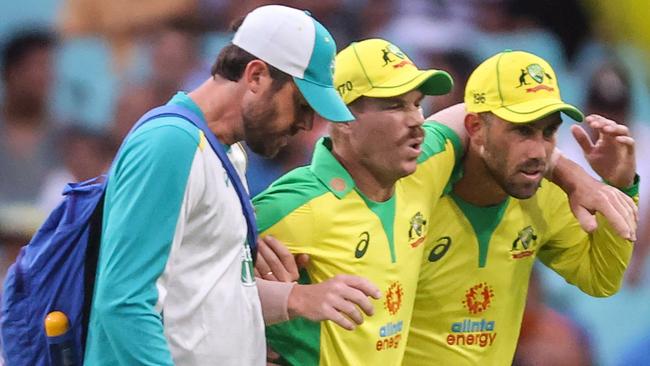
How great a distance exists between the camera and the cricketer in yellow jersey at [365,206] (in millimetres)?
3691

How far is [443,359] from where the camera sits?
161 inches

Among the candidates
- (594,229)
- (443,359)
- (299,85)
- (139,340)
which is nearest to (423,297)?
(443,359)

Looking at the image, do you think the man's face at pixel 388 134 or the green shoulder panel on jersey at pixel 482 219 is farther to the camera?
the green shoulder panel on jersey at pixel 482 219

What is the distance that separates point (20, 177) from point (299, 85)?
2.94m

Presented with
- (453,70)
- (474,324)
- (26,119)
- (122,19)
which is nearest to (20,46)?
(26,119)

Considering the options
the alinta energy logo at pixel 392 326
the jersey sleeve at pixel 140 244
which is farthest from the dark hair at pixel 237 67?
the alinta energy logo at pixel 392 326

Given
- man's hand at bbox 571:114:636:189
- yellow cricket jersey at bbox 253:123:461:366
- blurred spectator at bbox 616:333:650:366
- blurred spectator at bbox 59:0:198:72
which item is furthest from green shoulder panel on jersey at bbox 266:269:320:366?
blurred spectator at bbox 616:333:650:366

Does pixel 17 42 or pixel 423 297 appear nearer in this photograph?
pixel 423 297

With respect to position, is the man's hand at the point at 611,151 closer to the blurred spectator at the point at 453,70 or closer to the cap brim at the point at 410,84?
the cap brim at the point at 410,84

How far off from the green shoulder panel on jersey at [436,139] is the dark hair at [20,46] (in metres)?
2.26

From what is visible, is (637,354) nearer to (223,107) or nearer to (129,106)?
(129,106)

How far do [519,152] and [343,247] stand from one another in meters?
0.62

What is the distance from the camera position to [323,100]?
3.13m

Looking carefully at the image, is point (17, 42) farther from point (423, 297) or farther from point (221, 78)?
point (221, 78)
